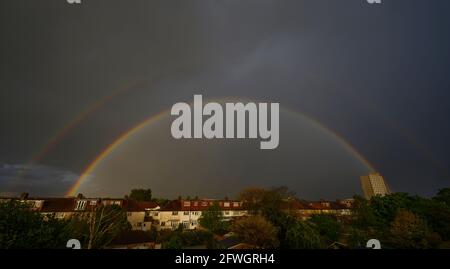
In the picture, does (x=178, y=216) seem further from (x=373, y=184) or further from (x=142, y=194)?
(x=373, y=184)

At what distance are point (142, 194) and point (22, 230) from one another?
215ft

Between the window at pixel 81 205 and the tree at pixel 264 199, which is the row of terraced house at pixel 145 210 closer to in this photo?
the window at pixel 81 205

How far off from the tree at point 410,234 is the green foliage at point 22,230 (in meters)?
31.7

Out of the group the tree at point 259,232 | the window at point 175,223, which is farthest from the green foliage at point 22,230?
the window at point 175,223

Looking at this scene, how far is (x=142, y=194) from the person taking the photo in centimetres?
7412

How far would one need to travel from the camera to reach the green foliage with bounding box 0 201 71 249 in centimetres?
1133

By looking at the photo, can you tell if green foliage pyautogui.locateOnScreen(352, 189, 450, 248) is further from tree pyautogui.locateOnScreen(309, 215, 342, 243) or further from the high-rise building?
the high-rise building

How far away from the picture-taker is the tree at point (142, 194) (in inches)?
2867

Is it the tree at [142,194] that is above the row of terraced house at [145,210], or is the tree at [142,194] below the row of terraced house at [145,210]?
above

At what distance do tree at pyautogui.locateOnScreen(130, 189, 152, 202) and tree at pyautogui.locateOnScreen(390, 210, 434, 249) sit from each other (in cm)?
6392

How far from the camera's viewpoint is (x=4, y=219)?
11719 mm
